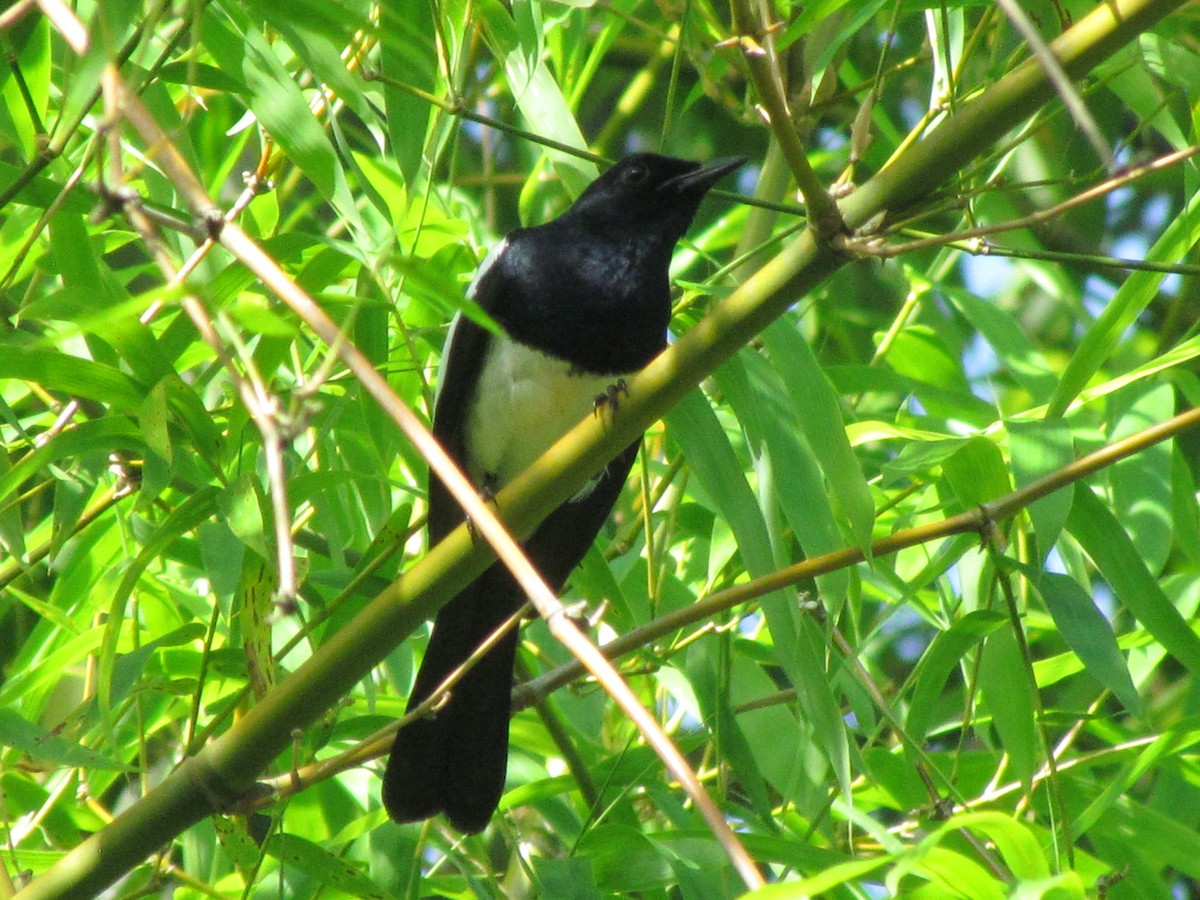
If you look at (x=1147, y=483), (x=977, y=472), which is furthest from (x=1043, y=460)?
(x=1147, y=483)

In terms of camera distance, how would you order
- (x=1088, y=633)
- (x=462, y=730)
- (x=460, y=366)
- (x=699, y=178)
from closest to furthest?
(x=1088, y=633)
(x=462, y=730)
(x=460, y=366)
(x=699, y=178)

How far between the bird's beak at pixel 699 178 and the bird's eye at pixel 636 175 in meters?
0.04

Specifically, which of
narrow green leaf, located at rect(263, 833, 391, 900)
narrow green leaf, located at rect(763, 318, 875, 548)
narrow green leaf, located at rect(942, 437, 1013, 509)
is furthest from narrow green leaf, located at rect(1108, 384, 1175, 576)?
narrow green leaf, located at rect(263, 833, 391, 900)

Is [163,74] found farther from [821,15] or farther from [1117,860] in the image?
[1117,860]

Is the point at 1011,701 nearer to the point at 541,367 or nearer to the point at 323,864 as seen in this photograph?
the point at 323,864

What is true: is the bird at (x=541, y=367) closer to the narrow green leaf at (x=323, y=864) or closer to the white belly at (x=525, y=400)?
the white belly at (x=525, y=400)

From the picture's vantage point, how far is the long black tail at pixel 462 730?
6.27 ft

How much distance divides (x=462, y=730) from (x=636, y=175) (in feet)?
3.27

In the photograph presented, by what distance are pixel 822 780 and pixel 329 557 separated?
0.76m

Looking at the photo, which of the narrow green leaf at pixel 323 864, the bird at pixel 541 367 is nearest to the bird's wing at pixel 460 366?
the bird at pixel 541 367

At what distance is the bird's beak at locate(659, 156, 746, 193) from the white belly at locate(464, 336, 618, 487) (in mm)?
361

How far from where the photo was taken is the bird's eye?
2.54m

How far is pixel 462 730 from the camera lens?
6.70ft

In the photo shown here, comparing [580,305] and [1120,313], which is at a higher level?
[1120,313]
